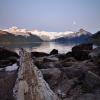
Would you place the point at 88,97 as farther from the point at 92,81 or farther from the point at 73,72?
the point at 73,72

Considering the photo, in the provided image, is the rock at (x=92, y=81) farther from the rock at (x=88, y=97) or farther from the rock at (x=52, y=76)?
the rock at (x=52, y=76)

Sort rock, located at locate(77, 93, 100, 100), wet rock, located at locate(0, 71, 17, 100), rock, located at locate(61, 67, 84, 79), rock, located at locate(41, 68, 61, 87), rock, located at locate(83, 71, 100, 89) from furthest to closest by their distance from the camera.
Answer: rock, located at locate(61, 67, 84, 79), rock, located at locate(41, 68, 61, 87), rock, located at locate(83, 71, 100, 89), rock, located at locate(77, 93, 100, 100), wet rock, located at locate(0, 71, 17, 100)

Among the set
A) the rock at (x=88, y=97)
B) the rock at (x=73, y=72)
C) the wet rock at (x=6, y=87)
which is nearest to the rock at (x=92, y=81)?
the rock at (x=88, y=97)

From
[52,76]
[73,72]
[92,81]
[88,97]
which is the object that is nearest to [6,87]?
[52,76]

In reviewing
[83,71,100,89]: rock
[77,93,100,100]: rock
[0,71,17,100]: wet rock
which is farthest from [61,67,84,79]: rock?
[0,71,17,100]: wet rock

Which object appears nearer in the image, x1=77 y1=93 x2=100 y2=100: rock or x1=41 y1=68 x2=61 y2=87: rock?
x1=77 y1=93 x2=100 y2=100: rock

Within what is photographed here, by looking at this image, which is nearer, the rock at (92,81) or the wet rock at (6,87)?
the wet rock at (6,87)

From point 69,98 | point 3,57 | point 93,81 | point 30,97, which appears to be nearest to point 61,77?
point 93,81

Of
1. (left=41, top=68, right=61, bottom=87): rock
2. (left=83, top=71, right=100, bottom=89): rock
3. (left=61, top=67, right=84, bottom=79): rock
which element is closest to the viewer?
(left=83, top=71, right=100, bottom=89): rock

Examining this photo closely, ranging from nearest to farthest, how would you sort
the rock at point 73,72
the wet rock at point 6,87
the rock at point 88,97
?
1. the wet rock at point 6,87
2. the rock at point 88,97
3. the rock at point 73,72

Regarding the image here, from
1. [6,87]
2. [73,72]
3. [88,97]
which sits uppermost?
[73,72]

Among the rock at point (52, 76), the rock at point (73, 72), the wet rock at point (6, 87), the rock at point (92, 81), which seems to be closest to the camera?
the wet rock at point (6, 87)

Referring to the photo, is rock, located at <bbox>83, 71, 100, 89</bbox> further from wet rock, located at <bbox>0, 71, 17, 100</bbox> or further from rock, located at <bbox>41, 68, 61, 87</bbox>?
wet rock, located at <bbox>0, 71, 17, 100</bbox>

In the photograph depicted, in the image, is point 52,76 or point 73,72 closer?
point 52,76
